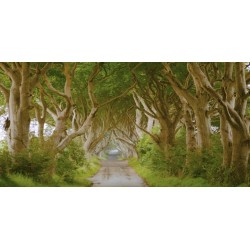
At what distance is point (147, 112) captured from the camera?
1528 centimetres

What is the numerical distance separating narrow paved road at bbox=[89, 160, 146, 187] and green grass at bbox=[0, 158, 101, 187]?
178 millimetres

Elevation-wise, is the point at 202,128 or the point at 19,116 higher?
the point at 19,116

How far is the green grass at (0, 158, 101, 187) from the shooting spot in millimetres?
10438

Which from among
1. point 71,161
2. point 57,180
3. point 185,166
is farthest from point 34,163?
point 185,166

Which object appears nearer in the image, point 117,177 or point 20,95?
point 117,177

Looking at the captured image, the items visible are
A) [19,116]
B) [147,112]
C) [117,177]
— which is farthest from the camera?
[147,112]

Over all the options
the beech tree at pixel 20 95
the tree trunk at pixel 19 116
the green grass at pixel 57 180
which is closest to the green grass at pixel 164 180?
the green grass at pixel 57 180

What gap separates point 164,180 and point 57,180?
2857 millimetres

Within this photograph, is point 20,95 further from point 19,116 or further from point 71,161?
point 71,161

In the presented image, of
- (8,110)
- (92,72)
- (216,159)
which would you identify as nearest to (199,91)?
(216,159)

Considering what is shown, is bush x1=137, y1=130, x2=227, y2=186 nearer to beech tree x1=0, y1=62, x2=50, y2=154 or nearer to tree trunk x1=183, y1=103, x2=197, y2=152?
tree trunk x1=183, y1=103, x2=197, y2=152

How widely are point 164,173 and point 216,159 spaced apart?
1.46 meters

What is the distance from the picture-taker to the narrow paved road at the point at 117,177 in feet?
35.9

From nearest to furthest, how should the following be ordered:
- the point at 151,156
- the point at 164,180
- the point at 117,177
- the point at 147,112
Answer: the point at 164,180 < the point at 117,177 < the point at 151,156 < the point at 147,112
